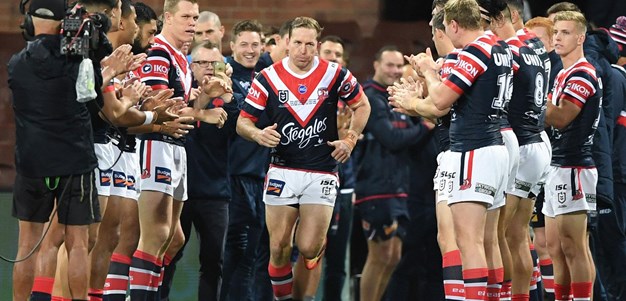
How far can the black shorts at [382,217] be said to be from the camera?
33.0 feet

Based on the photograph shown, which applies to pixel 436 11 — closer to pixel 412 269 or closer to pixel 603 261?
pixel 603 261

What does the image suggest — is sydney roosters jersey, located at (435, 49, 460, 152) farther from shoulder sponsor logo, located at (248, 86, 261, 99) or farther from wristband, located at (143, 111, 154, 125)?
wristband, located at (143, 111, 154, 125)

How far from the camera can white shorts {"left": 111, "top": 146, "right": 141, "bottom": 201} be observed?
293 inches

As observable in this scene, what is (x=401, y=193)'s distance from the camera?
1016 cm

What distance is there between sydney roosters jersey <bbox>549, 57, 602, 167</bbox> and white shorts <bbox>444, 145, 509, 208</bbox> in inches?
52.7

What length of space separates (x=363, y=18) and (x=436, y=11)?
12.9 ft

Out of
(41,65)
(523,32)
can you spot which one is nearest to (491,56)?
(523,32)

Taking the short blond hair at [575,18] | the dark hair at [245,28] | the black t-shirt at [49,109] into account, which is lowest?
the black t-shirt at [49,109]

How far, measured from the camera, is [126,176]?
747 centimetres

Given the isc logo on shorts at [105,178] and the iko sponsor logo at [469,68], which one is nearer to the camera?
the iko sponsor logo at [469,68]

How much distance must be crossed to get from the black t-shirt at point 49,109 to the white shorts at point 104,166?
64 cm

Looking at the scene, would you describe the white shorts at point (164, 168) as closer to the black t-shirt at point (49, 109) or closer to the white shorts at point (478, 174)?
the black t-shirt at point (49, 109)

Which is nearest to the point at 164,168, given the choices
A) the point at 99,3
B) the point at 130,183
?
the point at 130,183

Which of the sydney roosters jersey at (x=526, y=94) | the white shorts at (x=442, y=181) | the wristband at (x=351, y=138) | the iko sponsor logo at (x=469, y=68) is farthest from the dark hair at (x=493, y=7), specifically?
the wristband at (x=351, y=138)
